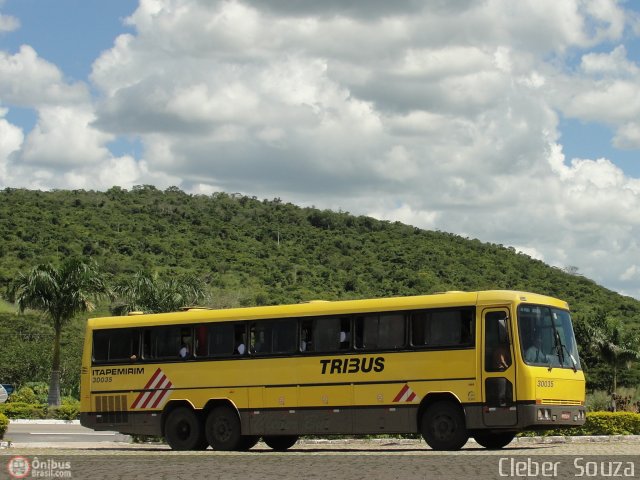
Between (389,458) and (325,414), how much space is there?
16.0 ft

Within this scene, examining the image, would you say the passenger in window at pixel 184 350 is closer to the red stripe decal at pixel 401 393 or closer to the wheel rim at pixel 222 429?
the wheel rim at pixel 222 429

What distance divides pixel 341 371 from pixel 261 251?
99507 millimetres

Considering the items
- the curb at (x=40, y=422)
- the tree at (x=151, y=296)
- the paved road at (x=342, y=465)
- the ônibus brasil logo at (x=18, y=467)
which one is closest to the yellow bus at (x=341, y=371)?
the paved road at (x=342, y=465)

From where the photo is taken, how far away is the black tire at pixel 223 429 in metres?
26.7

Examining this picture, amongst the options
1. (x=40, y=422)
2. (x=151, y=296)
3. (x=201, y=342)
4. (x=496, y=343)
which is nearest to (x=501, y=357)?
(x=496, y=343)

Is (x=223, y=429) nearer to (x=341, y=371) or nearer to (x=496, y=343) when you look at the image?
(x=341, y=371)

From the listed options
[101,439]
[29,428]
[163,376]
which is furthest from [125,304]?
[163,376]

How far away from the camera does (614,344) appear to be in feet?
215

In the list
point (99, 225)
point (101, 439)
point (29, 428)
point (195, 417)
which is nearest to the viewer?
point (195, 417)

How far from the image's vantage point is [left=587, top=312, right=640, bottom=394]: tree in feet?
214

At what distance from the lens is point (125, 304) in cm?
Result: 6419

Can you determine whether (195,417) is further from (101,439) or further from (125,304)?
(125,304)

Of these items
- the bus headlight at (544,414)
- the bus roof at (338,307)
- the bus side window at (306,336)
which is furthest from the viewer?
the bus side window at (306,336)

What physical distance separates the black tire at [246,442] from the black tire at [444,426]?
4.87 meters
